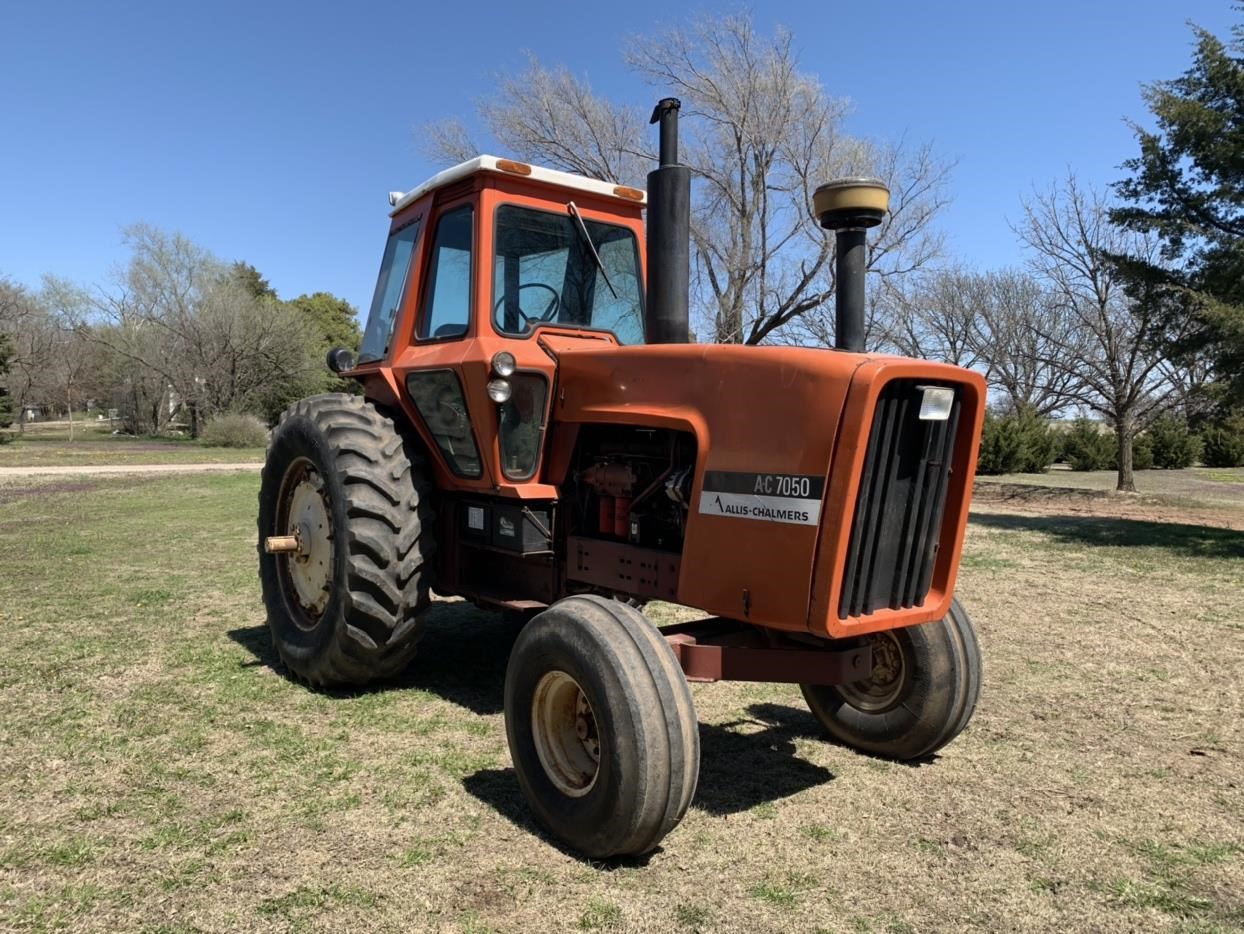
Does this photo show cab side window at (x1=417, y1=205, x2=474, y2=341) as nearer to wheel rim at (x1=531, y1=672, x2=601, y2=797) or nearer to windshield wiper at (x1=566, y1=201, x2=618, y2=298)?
windshield wiper at (x1=566, y1=201, x2=618, y2=298)

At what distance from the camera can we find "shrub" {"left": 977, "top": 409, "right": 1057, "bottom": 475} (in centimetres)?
2531

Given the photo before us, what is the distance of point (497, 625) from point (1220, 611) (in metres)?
5.57

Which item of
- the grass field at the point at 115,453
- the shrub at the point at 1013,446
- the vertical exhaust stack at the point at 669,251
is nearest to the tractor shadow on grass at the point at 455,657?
the vertical exhaust stack at the point at 669,251

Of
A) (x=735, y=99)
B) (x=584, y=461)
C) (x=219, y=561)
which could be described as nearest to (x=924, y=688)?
(x=584, y=461)

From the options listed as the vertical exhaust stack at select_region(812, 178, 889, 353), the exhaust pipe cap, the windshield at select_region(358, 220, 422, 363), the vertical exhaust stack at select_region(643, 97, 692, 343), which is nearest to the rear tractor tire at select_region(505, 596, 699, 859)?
the vertical exhaust stack at select_region(643, 97, 692, 343)

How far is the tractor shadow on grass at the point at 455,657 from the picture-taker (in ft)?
15.3

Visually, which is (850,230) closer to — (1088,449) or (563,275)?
(563,275)

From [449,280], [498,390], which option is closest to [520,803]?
[498,390]

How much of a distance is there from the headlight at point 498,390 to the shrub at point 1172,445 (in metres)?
30.9

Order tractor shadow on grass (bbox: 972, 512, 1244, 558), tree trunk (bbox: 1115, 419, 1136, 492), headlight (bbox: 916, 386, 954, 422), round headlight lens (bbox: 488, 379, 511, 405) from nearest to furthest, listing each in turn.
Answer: headlight (bbox: 916, 386, 954, 422), round headlight lens (bbox: 488, 379, 511, 405), tractor shadow on grass (bbox: 972, 512, 1244, 558), tree trunk (bbox: 1115, 419, 1136, 492)

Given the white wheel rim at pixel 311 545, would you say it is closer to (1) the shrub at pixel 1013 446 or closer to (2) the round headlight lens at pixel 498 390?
(2) the round headlight lens at pixel 498 390

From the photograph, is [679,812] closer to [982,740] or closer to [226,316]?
[982,740]

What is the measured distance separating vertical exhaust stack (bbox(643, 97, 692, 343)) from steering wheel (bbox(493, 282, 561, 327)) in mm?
855

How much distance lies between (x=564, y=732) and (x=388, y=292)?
120 inches
